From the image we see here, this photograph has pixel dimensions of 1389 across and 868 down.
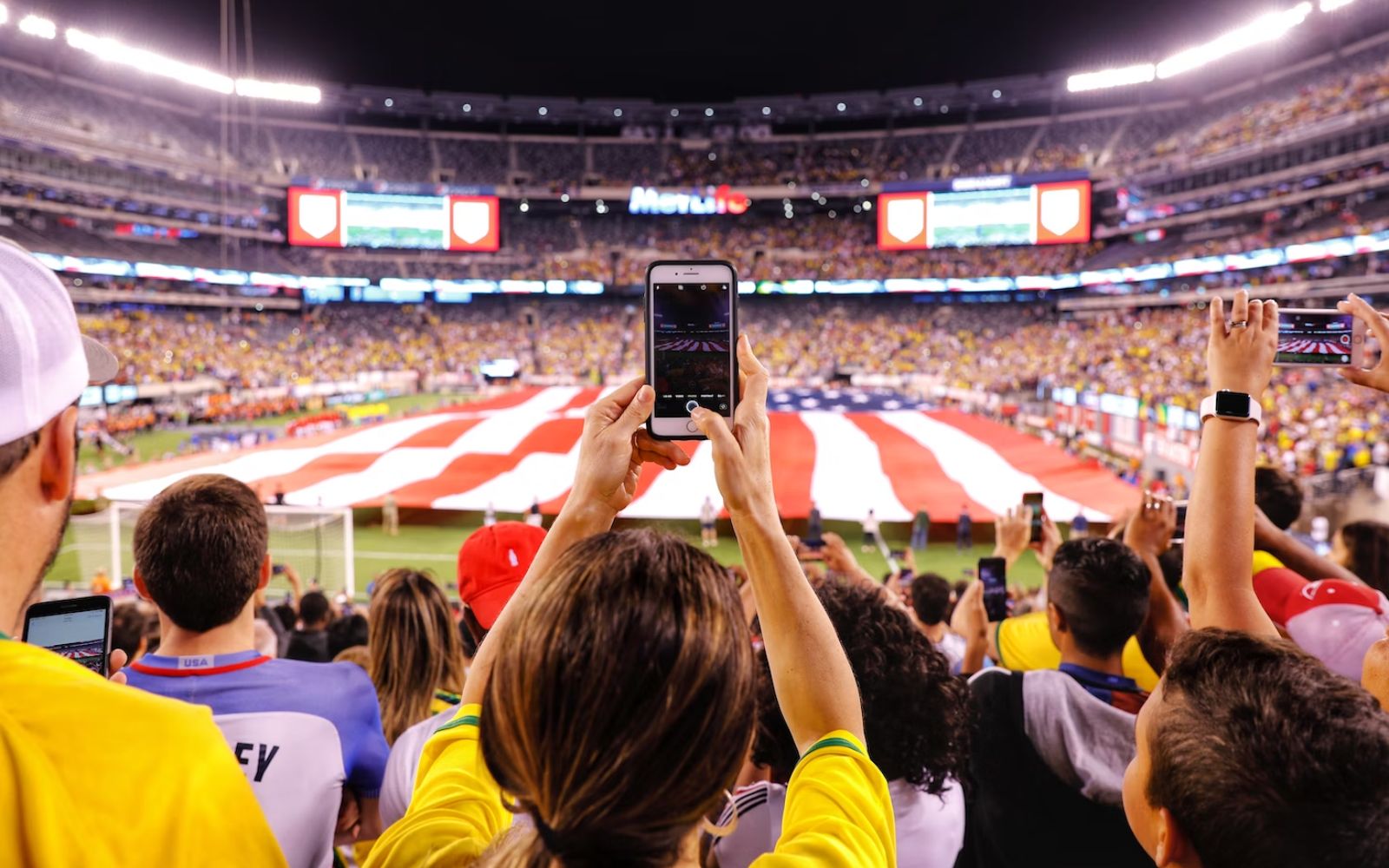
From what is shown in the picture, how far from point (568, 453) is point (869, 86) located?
132 feet

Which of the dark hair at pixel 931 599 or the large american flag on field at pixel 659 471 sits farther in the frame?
the large american flag on field at pixel 659 471

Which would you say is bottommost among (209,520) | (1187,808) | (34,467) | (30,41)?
(1187,808)

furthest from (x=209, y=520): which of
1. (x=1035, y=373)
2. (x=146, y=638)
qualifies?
(x=1035, y=373)

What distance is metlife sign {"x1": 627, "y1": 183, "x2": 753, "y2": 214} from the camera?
149 ft

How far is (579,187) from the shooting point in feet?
160

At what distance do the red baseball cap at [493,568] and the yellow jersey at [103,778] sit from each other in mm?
1052

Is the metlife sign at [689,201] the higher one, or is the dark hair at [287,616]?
the metlife sign at [689,201]

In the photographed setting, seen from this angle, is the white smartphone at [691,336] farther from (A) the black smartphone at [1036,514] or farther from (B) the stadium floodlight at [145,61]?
(B) the stadium floodlight at [145,61]

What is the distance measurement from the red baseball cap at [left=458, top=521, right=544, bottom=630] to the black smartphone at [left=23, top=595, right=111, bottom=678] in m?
0.74

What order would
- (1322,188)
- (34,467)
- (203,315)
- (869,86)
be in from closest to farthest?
(34,467), (1322,188), (203,315), (869,86)

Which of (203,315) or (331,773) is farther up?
(203,315)

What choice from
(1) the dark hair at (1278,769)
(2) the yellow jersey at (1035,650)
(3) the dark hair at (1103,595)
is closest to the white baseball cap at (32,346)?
(1) the dark hair at (1278,769)

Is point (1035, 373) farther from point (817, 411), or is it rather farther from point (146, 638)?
point (146, 638)

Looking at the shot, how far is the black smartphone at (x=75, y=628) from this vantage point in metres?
1.58
